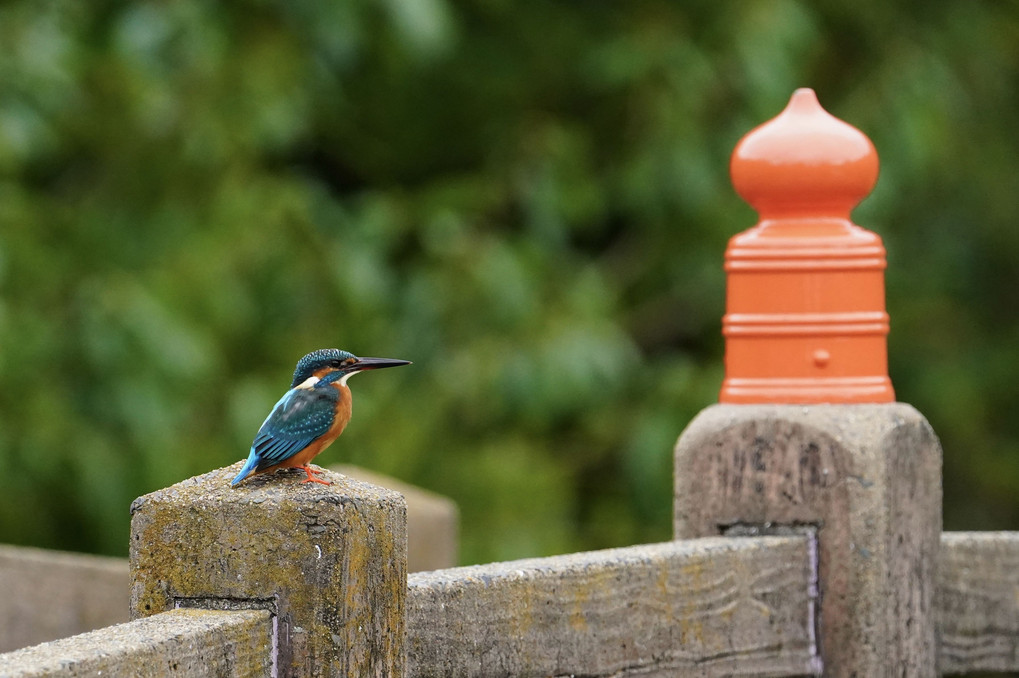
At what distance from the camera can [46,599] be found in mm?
3570

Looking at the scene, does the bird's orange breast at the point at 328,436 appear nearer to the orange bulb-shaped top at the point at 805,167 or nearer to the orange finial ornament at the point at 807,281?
the orange finial ornament at the point at 807,281

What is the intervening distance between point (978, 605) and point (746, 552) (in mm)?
551

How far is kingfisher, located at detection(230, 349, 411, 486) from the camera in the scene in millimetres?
1789

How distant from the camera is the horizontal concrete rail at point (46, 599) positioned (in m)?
3.56

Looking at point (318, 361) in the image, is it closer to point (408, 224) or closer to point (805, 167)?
point (805, 167)

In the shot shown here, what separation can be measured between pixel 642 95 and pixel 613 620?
5627 mm

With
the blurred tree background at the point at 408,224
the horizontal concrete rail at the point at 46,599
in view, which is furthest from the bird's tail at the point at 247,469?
the blurred tree background at the point at 408,224

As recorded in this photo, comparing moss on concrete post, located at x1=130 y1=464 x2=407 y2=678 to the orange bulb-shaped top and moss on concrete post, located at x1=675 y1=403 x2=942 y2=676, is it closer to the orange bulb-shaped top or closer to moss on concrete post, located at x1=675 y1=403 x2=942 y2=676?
moss on concrete post, located at x1=675 y1=403 x2=942 y2=676

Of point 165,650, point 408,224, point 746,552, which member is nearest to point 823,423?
point 746,552

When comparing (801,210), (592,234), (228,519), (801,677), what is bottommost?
(801,677)

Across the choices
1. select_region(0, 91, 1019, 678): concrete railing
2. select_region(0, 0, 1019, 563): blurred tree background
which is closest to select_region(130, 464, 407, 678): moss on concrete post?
select_region(0, 91, 1019, 678): concrete railing

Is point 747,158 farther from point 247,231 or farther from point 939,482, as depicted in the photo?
point 247,231

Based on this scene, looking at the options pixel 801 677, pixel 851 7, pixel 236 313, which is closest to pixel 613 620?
pixel 801 677

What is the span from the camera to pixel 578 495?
28.2ft
